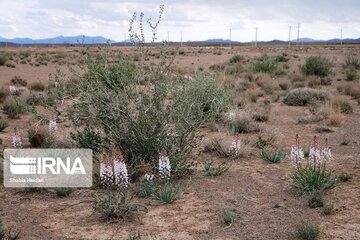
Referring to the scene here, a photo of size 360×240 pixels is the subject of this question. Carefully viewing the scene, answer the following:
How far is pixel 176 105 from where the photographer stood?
8773mm

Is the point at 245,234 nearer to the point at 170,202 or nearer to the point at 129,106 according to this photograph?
the point at 170,202

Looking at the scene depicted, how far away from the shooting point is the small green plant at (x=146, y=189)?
25.5ft

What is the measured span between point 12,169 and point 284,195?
4898 mm

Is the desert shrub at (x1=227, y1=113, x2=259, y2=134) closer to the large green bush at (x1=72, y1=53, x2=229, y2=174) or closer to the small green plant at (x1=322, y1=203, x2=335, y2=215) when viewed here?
the large green bush at (x1=72, y1=53, x2=229, y2=174)

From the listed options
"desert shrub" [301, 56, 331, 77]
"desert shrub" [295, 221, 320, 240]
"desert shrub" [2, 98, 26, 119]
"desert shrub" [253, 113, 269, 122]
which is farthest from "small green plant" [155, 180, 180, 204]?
"desert shrub" [301, 56, 331, 77]

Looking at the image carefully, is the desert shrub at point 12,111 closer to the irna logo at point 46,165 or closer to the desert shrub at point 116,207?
the irna logo at point 46,165

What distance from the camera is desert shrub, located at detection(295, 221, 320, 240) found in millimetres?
6043

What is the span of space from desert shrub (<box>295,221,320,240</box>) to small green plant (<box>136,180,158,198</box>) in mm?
2510

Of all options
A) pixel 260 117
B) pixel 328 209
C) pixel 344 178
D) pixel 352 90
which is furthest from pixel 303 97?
pixel 328 209

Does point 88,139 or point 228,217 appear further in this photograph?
point 88,139

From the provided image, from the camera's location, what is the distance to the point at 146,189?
7.81 m

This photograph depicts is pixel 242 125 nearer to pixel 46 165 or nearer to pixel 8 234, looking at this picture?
pixel 46 165

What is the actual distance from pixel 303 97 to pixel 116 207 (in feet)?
42.5

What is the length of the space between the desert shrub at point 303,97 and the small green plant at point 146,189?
37.9 feet
